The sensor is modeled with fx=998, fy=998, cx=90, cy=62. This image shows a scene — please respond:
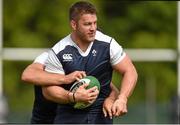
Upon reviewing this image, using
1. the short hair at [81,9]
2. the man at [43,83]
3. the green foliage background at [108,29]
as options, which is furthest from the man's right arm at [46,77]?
the green foliage background at [108,29]

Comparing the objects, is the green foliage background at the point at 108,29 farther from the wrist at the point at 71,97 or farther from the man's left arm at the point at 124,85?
the wrist at the point at 71,97

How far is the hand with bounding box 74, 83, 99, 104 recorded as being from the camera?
765cm

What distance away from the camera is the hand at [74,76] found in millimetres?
7719

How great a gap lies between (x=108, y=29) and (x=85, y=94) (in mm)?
14700

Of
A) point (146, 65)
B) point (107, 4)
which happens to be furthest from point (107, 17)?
point (146, 65)

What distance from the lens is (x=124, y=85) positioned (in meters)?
7.86

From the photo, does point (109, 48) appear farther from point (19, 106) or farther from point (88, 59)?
point (19, 106)

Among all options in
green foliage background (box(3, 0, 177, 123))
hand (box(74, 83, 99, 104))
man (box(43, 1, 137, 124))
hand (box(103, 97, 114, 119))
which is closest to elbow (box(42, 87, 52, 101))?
man (box(43, 1, 137, 124))

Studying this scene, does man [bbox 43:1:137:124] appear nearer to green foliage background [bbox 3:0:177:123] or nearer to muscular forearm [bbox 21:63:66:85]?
muscular forearm [bbox 21:63:66:85]

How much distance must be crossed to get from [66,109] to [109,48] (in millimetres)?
614

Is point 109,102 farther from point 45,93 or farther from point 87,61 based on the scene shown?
point 45,93

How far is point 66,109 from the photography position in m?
8.05

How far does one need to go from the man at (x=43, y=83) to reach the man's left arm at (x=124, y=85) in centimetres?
10

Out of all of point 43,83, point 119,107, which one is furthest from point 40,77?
point 119,107
